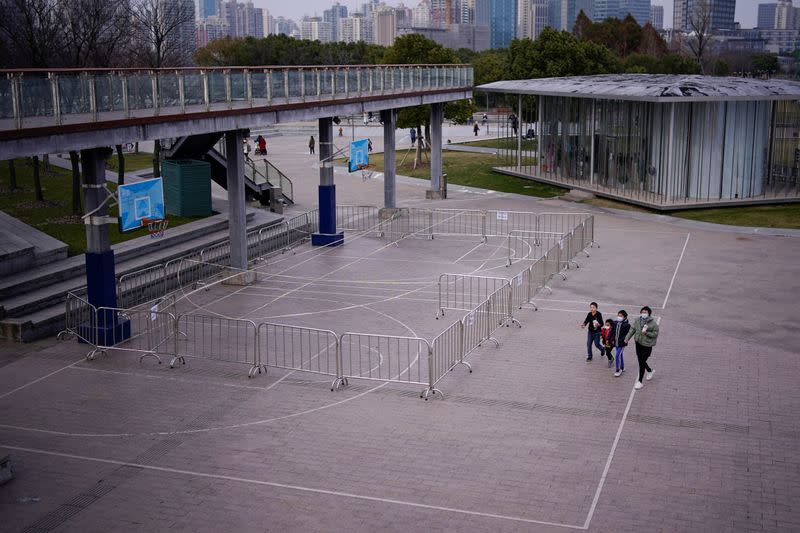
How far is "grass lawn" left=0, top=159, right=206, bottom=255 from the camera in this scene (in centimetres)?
2867

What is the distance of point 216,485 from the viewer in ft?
46.1

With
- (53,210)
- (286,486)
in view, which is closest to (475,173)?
(53,210)

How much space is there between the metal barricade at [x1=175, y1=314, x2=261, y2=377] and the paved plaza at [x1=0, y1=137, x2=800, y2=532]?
38 cm

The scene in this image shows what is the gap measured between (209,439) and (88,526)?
123 inches

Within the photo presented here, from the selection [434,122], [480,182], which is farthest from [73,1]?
[480,182]

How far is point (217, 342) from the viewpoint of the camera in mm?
20984

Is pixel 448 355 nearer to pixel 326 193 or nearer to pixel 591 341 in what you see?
pixel 591 341

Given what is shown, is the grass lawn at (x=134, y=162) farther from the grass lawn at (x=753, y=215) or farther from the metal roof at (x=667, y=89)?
the grass lawn at (x=753, y=215)

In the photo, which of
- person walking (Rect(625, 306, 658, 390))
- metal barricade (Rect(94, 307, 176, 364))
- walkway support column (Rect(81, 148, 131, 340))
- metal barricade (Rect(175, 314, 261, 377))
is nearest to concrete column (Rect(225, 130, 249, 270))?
metal barricade (Rect(175, 314, 261, 377))

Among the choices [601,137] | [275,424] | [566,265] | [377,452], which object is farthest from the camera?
[601,137]

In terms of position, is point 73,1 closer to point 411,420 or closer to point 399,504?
point 411,420

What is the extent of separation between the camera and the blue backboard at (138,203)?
20.6m

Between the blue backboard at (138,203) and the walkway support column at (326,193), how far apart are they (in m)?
10.6

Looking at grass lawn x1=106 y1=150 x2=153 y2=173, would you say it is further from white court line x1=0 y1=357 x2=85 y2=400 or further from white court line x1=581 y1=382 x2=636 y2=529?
white court line x1=581 y1=382 x2=636 y2=529
